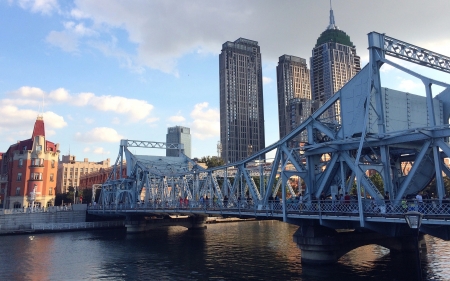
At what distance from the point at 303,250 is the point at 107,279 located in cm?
1805

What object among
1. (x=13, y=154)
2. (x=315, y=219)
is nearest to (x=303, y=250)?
(x=315, y=219)

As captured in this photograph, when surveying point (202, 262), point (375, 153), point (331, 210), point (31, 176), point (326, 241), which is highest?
point (31, 176)

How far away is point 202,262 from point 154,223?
38.1 m

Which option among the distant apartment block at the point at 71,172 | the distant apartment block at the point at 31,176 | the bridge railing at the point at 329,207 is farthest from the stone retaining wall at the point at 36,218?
the distant apartment block at the point at 71,172

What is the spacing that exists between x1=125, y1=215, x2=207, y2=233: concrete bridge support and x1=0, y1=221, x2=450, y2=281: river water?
15489 millimetres

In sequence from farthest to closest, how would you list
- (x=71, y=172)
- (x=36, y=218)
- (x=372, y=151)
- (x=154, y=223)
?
(x=71, y=172), (x=36, y=218), (x=154, y=223), (x=372, y=151)

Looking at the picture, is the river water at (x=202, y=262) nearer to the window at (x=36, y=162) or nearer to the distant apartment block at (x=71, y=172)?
the window at (x=36, y=162)

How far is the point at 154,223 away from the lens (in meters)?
77.4

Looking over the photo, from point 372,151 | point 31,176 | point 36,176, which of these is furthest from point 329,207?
point 31,176

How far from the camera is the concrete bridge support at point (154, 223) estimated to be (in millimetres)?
75375

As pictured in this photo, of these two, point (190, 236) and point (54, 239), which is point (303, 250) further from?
point (54, 239)

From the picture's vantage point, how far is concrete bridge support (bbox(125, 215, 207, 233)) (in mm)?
75375

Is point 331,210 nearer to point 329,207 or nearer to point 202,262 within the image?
point 329,207

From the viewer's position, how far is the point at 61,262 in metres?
42.4
